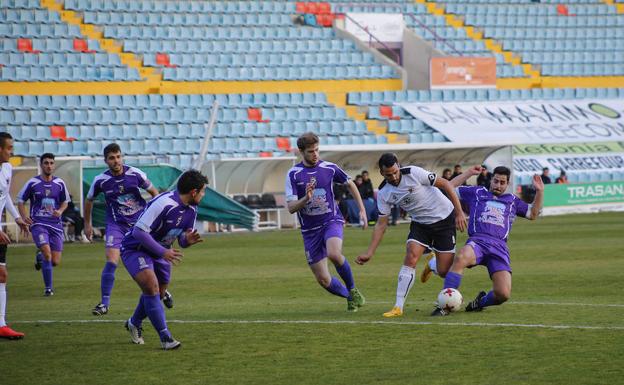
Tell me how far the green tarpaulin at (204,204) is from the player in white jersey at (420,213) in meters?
18.1

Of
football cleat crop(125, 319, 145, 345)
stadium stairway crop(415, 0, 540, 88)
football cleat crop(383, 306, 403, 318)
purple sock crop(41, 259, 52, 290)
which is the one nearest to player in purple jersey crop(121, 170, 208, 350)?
football cleat crop(125, 319, 145, 345)

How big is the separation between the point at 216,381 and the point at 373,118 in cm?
3048

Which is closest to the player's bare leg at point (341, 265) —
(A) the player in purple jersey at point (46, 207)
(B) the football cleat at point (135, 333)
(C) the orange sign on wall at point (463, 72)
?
(B) the football cleat at point (135, 333)

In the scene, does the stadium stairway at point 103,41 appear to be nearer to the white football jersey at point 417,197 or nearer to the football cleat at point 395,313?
the white football jersey at point 417,197

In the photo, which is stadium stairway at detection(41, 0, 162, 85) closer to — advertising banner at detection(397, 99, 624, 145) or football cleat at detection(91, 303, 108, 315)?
advertising banner at detection(397, 99, 624, 145)

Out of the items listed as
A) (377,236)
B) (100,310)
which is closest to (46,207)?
(100,310)

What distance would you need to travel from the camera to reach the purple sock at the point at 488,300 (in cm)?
1200

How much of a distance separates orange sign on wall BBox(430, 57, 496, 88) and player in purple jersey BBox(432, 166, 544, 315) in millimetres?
28508

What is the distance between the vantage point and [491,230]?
40.1ft

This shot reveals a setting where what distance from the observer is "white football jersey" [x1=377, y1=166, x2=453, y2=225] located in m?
12.3

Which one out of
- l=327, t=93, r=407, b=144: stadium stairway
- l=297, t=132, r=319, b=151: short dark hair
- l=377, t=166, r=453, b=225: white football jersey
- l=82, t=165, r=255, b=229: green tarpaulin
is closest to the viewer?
l=377, t=166, r=453, b=225: white football jersey

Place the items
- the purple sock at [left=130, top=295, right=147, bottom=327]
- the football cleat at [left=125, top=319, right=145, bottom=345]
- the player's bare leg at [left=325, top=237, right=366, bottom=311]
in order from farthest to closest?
1. the player's bare leg at [left=325, top=237, right=366, bottom=311]
2. the football cleat at [left=125, top=319, right=145, bottom=345]
3. the purple sock at [left=130, top=295, right=147, bottom=327]

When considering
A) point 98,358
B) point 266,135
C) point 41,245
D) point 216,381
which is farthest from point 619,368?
point 266,135

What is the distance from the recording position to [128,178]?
46.5ft
